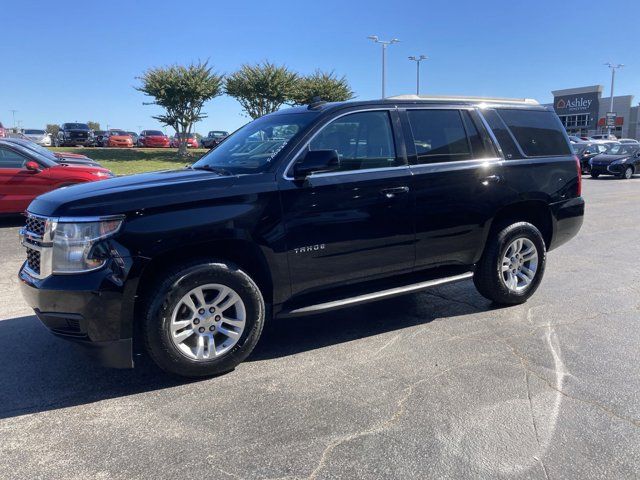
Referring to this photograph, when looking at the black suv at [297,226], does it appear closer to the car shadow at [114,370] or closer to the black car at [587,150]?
the car shadow at [114,370]

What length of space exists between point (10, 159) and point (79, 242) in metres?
8.03

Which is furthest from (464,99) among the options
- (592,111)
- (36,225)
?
(592,111)

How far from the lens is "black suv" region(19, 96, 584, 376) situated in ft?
11.1

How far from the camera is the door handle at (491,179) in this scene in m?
4.85

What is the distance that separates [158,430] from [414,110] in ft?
11.0

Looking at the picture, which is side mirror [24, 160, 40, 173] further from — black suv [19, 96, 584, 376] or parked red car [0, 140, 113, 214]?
black suv [19, 96, 584, 376]

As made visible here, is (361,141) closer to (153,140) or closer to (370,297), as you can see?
(370,297)

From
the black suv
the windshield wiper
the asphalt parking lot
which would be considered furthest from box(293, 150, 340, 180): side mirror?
the asphalt parking lot

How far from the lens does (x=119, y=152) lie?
1176 inches

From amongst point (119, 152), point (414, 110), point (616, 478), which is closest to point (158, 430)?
point (616, 478)

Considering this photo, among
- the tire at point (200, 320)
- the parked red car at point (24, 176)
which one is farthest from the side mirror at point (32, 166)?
the tire at point (200, 320)

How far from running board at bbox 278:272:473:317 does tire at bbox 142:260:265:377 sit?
1.11 feet

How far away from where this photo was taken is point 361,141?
4328 millimetres

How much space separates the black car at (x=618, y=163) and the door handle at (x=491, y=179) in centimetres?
2116
